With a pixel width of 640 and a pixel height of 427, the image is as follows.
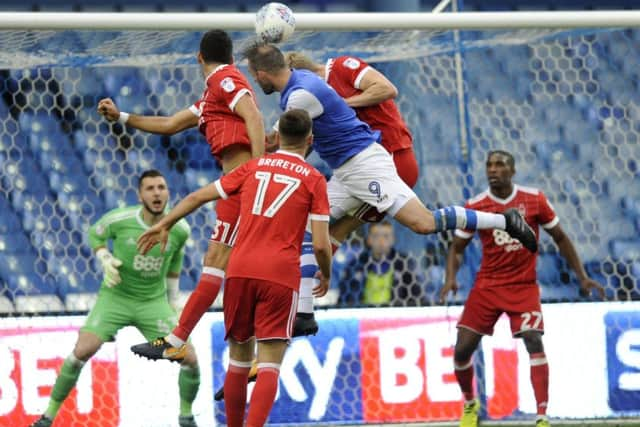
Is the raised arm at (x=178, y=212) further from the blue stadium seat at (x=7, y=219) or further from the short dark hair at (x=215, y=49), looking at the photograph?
the blue stadium seat at (x=7, y=219)

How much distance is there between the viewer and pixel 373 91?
6883 mm

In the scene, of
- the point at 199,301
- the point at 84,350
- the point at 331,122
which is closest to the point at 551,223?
the point at 331,122

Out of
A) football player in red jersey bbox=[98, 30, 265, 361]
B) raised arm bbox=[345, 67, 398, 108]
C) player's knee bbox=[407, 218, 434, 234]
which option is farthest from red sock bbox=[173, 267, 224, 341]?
raised arm bbox=[345, 67, 398, 108]

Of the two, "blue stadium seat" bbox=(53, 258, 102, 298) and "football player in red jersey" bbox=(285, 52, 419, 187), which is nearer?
"football player in red jersey" bbox=(285, 52, 419, 187)

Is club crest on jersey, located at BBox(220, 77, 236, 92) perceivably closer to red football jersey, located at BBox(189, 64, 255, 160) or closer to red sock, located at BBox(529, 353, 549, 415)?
red football jersey, located at BBox(189, 64, 255, 160)

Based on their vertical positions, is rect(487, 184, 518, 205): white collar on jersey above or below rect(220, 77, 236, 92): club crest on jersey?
below

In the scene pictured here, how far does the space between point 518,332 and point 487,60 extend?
15.6 ft

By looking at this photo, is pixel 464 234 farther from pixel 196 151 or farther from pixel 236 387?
pixel 196 151

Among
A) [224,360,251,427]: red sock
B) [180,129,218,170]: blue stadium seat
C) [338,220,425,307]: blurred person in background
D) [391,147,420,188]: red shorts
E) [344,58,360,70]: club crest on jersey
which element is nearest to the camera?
[224,360,251,427]: red sock

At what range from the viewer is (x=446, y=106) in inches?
448

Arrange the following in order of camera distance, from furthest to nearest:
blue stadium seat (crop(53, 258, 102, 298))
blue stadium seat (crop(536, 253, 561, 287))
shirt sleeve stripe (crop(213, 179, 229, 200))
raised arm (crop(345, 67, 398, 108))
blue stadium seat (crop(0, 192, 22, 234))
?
blue stadium seat (crop(536, 253, 561, 287))
blue stadium seat (crop(0, 192, 22, 234))
blue stadium seat (crop(53, 258, 102, 298))
raised arm (crop(345, 67, 398, 108))
shirt sleeve stripe (crop(213, 179, 229, 200))

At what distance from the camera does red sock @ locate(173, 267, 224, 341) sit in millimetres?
6633

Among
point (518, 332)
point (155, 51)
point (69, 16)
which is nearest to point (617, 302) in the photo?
point (518, 332)

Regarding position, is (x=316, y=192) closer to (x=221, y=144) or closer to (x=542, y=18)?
(x=221, y=144)
